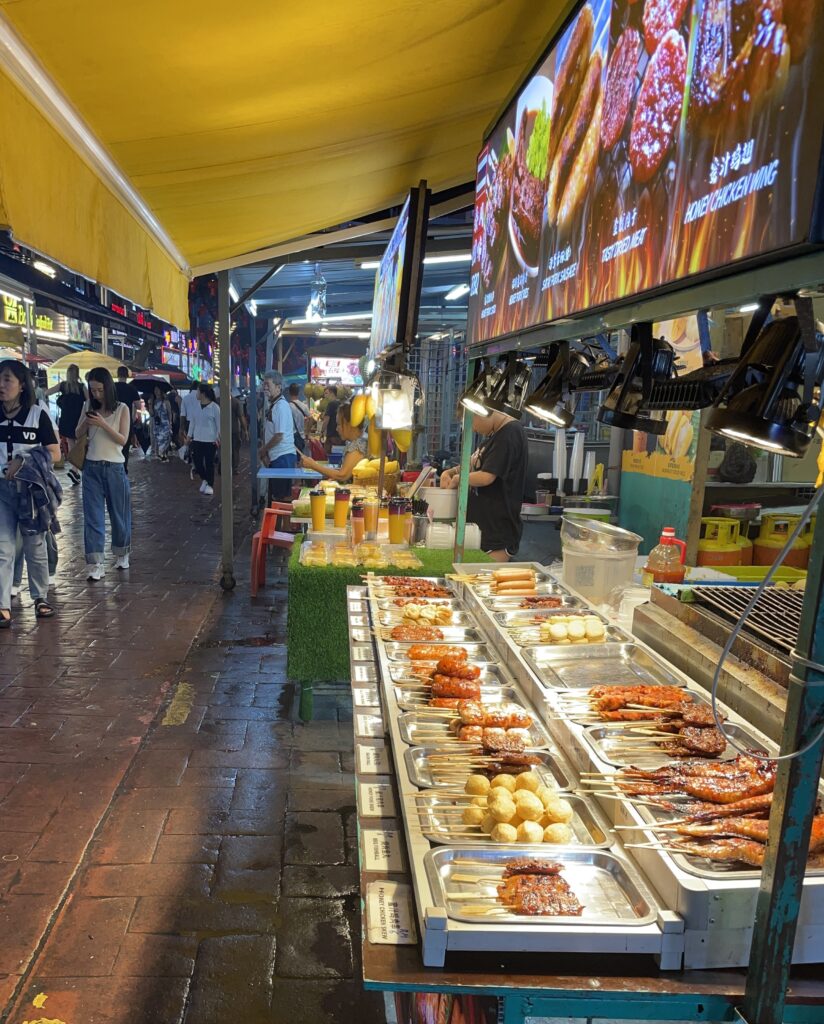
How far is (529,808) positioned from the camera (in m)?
2.21

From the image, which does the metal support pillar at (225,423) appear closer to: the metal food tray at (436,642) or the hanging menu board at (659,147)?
the hanging menu board at (659,147)

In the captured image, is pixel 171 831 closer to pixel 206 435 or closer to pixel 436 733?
pixel 436 733

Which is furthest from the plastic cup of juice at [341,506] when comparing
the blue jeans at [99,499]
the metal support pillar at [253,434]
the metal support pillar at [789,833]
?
the metal support pillar at [253,434]

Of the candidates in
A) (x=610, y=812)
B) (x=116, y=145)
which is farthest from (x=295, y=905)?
(x=116, y=145)

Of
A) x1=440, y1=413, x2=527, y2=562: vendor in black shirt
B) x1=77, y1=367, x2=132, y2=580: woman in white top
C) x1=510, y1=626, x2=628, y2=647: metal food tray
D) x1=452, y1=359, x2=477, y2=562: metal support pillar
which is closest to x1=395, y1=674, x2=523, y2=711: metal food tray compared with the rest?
x1=510, y1=626, x2=628, y2=647: metal food tray

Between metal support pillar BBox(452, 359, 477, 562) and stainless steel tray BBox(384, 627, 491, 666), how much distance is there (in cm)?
160

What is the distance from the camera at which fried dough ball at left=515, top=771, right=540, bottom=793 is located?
234 centimetres

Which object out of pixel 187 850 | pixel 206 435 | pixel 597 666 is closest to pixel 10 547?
pixel 187 850

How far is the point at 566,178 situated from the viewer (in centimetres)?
298

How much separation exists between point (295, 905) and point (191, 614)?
16.7 ft

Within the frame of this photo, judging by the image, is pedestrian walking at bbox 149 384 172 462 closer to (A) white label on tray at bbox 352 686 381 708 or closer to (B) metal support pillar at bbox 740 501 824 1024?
(A) white label on tray at bbox 352 686 381 708

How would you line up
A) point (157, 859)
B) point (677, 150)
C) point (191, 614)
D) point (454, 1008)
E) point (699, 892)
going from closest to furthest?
point (699, 892) < point (677, 150) < point (454, 1008) < point (157, 859) < point (191, 614)

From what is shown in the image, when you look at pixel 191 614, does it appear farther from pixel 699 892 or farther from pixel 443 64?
pixel 699 892

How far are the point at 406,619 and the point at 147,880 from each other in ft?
6.09
